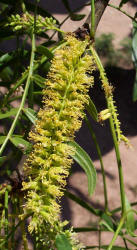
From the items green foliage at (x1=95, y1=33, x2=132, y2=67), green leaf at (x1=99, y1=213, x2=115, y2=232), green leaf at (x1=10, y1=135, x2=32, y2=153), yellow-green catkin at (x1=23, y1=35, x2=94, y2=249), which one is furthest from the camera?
green foliage at (x1=95, y1=33, x2=132, y2=67)

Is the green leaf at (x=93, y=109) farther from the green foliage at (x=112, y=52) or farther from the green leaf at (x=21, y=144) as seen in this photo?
the green foliage at (x=112, y=52)

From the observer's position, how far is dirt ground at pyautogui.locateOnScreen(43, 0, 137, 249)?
3.47m

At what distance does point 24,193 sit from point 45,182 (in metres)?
0.25

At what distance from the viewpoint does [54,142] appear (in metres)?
0.81

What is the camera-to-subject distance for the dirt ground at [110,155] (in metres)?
3.47

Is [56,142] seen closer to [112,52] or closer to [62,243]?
[62,243]

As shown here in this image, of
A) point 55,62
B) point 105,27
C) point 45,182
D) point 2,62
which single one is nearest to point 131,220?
point 45,182

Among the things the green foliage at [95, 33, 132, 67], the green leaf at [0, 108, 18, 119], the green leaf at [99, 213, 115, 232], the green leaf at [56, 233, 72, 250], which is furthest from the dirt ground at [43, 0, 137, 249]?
the green leaf at [56, 233, 72, 250]

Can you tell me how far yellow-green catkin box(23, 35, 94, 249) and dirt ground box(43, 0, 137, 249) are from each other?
8.34 ft

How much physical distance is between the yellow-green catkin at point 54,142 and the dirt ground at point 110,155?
100 inches

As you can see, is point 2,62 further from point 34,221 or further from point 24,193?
point 34,221

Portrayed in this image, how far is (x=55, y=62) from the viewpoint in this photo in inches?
35.7

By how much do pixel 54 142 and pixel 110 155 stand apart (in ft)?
11.0

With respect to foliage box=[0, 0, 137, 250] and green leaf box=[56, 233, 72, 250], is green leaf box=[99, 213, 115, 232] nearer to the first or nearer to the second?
foliage box=[0, 0, 137, 250]
